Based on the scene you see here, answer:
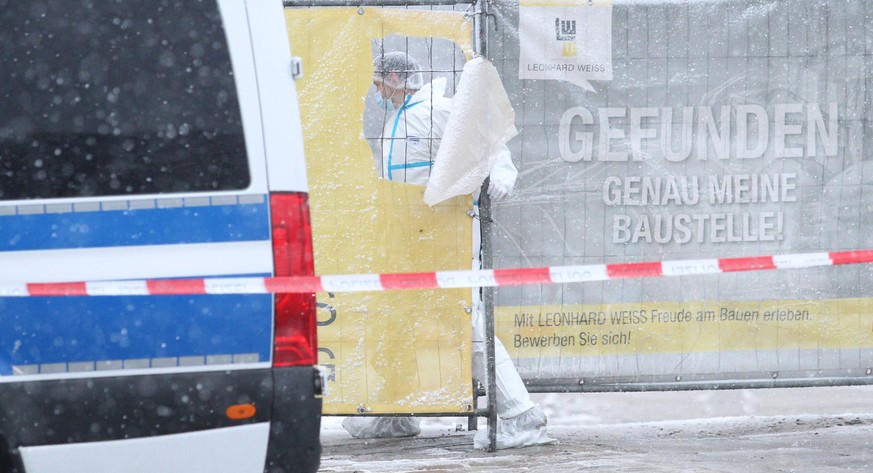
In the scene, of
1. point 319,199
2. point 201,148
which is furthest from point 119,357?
point 319,199

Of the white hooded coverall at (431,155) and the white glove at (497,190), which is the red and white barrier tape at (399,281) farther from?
the white hooded coverall at (431,155)

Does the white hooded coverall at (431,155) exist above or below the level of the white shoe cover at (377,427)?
above

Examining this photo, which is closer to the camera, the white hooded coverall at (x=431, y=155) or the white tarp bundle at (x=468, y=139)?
the white tarp bundle at (x=468, y=139)

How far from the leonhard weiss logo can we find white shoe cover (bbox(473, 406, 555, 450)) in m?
2.00

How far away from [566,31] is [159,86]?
3238 millimetres

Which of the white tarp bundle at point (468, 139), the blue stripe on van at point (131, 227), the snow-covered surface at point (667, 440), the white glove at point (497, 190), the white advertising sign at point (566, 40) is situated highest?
the white advertising sign at point (566, 40)

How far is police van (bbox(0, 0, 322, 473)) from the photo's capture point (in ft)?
11.4

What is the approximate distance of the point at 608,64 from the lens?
20.8 ft

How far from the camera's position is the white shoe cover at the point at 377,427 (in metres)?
6.95

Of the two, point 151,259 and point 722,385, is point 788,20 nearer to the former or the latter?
point 722,385

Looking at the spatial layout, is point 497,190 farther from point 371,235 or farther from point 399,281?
point 399,281

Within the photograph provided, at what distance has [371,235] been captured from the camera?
6.09 m

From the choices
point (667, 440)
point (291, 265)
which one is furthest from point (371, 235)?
point (291, 265)

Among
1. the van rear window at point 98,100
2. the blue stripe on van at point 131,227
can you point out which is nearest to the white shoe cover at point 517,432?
the blue stripe on van at point 131,227
